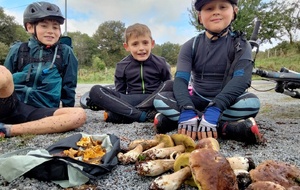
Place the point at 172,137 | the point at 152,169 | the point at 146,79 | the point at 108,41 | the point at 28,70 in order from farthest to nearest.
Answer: the point at 108,41, the point at 146,79, the point at 28,70, the point at 172,137, the point at 152,169

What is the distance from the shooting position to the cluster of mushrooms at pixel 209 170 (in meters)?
1.35

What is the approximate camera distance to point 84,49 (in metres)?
46.4

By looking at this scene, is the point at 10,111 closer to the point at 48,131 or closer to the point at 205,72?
the point at 48,131

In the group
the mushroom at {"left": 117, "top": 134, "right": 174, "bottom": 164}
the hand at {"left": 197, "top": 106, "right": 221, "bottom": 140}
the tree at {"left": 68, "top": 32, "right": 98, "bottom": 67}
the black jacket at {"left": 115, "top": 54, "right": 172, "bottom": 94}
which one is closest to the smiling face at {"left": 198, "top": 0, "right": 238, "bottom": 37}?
the hand at {"left": 197, "top": 106, "right": 221, "bottom": 140}

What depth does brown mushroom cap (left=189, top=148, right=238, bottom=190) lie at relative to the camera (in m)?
1.33

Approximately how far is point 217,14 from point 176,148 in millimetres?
1508

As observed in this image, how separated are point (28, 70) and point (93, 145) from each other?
1.64 meters

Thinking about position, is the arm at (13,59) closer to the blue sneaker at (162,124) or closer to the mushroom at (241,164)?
the blue sneaker at (162,124)

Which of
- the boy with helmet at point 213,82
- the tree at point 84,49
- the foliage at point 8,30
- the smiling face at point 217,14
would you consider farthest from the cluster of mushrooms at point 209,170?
the tree at point 84,49

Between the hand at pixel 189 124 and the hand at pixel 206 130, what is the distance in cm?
6

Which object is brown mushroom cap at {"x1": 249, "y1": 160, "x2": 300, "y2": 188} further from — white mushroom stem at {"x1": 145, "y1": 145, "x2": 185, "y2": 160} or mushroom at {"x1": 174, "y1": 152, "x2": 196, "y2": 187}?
white mushroom stem at {"x1": 145, "y1": 145, "x2": 185, "y2": 160}

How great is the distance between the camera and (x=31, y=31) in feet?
11.6

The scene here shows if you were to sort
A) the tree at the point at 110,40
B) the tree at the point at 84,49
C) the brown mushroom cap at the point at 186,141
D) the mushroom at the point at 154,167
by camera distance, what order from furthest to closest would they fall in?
1. the tree at the point at 110,40
2. the tree at the point at 84,49
3. the brown mushroom cap at the point at 186,141
4. the mushroom at the point at 154,167

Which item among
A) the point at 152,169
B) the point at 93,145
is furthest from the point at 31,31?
the point at 152,169
